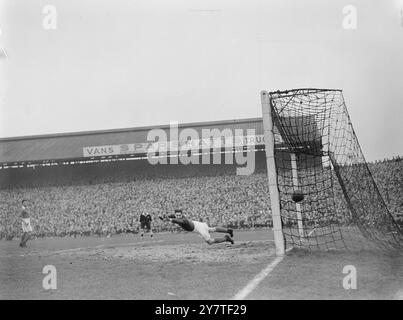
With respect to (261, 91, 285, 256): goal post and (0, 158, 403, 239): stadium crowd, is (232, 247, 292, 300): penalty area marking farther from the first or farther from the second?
(0, 158, 403, 239): stadium crowd

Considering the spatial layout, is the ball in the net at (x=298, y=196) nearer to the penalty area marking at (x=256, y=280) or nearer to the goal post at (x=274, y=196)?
the goal post at (x=274, y=196)

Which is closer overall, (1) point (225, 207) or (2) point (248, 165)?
(1) point (225, 207)

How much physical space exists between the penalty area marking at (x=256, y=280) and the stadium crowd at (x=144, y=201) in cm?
1409

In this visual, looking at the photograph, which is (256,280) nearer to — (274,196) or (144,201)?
(274,196)

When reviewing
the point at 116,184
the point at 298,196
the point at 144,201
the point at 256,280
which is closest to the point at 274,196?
the point at 298,196

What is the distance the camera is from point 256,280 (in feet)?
22.8

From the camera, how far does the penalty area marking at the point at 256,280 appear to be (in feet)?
19.9

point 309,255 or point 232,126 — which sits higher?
point 232,126

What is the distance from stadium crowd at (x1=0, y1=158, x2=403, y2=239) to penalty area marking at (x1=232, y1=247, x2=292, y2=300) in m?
14.1

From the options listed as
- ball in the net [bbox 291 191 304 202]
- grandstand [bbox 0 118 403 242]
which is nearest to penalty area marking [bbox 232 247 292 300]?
ball in the net [bbox 291 191 304 202]

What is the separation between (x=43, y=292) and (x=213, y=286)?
97.7 inches

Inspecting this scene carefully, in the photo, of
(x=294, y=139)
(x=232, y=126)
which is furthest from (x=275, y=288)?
(x=232, y=126)

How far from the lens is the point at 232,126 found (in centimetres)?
3788
